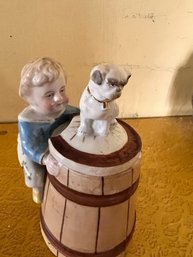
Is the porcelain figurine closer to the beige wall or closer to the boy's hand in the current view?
the boy's hand

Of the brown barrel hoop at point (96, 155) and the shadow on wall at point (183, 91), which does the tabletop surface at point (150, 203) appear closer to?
the shadow on wall at point (183, 91)

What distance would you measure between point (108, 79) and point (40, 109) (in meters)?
0.17

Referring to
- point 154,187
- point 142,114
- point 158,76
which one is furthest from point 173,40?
point 154,187

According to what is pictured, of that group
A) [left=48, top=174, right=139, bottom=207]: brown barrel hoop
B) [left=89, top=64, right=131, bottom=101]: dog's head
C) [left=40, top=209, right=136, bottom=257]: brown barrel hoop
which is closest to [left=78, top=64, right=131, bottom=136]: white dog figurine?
[left=89, top=64, right=131, bottom=101]: dog's head

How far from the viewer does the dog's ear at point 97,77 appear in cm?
61

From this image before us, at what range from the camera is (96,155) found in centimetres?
67

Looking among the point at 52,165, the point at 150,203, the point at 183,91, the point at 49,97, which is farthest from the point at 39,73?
the point at 183,91

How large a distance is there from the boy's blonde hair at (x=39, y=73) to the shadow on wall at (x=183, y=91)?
679mm

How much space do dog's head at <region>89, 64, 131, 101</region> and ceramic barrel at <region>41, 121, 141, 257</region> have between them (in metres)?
0.12

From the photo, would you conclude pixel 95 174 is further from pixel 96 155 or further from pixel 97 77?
pixel 97 77

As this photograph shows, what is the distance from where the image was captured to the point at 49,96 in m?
0.70

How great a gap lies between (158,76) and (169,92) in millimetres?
85

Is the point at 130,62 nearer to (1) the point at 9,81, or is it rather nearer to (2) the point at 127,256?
(1) the point at 9,81

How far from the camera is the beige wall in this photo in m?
1.08
